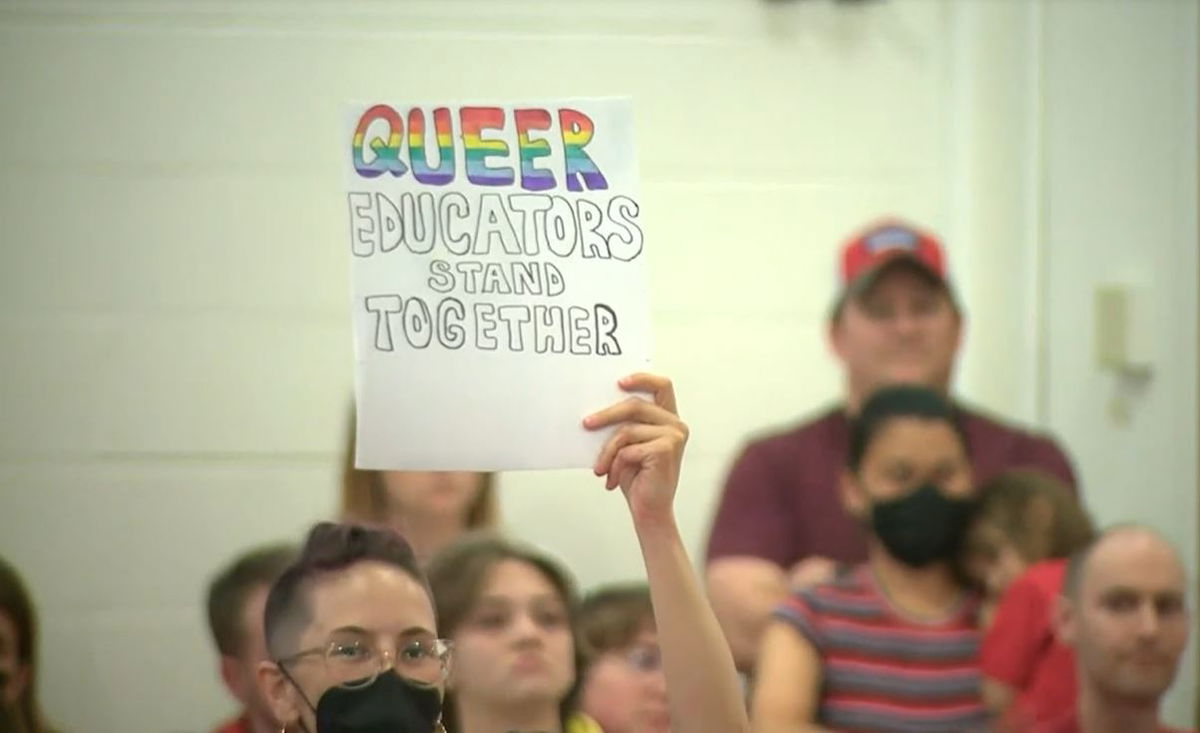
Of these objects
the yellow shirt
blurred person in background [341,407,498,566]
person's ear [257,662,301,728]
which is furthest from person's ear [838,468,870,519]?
person's ear [257,662,301,728]

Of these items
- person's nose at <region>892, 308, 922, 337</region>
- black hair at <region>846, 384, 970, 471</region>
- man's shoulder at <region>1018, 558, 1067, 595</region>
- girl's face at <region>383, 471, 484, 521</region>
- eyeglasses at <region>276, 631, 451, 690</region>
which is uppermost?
person's nose at <region>892, 308, 922, 337</region>

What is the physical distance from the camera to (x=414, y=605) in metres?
1.25

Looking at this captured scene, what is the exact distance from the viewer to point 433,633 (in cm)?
125

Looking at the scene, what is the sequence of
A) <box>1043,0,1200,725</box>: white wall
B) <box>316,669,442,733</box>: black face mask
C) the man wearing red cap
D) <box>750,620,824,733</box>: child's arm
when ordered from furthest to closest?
<box>1043,0,1200,725</box>: white wall, the man wearing red cap, <box>750,620,824,733</box>: child's arm, <box>316,669,442,733</box>: black face mask

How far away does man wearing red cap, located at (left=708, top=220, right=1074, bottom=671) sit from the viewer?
2.18 meters

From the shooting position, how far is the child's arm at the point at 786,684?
6.03 feet

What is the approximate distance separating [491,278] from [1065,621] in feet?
3.35

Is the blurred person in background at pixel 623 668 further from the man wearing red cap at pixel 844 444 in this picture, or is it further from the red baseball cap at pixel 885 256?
the red baseball cap at pixel 885 256

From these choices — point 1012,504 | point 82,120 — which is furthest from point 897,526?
point 82,120

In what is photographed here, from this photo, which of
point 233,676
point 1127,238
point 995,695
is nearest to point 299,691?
point 233,676

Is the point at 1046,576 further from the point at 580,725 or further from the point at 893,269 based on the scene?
the point at 580,725

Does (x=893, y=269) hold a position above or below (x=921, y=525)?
above

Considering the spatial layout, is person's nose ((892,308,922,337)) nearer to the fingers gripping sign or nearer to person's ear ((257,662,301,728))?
the fingers gripping sign

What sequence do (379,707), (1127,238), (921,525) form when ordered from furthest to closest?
1. (1127,238)
2. (921,525)
3. (379,707)
